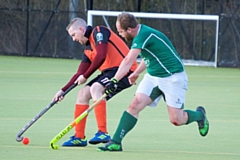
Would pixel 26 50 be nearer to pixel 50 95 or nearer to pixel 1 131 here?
pixel 50 95

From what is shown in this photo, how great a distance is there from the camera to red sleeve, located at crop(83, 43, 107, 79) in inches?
325

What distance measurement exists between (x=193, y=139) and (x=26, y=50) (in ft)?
49.6

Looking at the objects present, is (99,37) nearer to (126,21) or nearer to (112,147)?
(126,21)

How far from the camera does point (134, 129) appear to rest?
995cm

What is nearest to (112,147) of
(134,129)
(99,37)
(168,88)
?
(168,88)

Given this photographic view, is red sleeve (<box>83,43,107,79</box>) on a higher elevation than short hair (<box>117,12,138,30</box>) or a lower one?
lower

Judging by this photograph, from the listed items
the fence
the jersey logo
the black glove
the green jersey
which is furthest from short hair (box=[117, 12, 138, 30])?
the fence

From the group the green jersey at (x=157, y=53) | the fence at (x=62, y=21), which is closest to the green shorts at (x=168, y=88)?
the green jersey at (x=157, y=53)

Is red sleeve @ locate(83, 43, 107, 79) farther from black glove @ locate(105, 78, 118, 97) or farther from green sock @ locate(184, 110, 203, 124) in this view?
green sock @ locate(184, 110, 203, 124)

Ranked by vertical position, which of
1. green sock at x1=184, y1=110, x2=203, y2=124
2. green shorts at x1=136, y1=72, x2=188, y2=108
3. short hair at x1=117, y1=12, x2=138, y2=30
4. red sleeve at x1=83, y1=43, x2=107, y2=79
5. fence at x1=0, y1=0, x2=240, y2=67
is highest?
short hair at x1=117, y1=12, x2=138, y2=30

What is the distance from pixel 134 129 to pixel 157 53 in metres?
2.25

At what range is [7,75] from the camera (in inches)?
687

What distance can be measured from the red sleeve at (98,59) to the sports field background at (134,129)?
824 mm

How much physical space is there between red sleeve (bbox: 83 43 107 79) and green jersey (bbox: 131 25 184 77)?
1.64 feet
